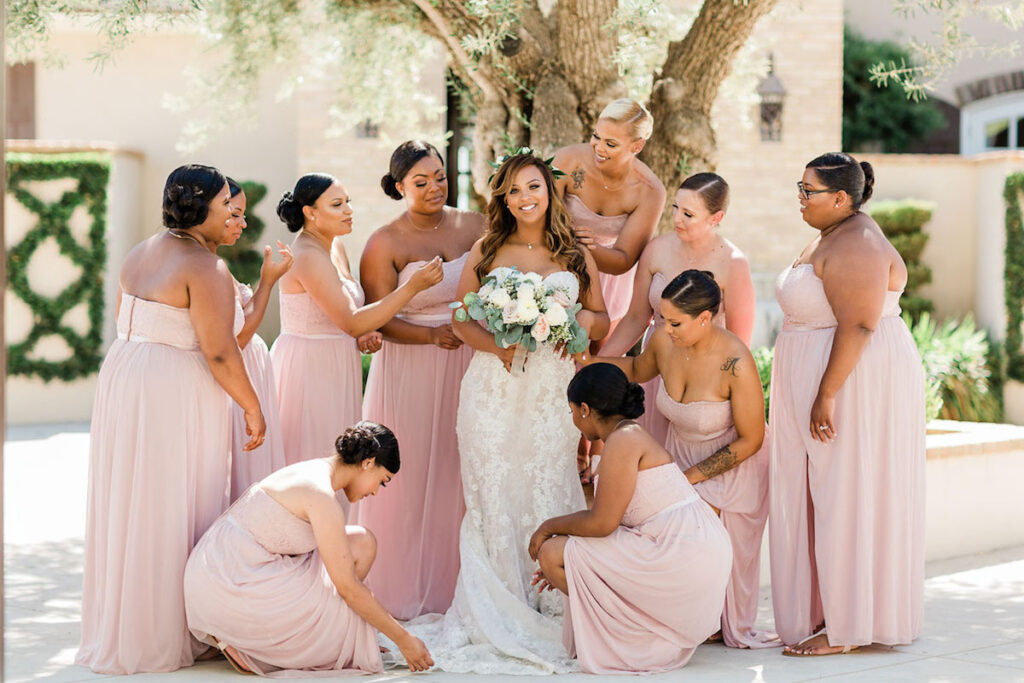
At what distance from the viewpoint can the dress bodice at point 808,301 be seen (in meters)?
5.89

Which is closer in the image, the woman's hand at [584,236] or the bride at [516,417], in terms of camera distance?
the bride at [516,417]

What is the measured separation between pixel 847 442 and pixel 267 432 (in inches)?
105

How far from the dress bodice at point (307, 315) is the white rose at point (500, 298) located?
97 centimetres

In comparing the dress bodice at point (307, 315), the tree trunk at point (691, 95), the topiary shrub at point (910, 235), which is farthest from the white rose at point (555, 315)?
the topiary shrub at point (910, 235)

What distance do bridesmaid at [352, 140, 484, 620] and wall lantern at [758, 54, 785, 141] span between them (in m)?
9.96

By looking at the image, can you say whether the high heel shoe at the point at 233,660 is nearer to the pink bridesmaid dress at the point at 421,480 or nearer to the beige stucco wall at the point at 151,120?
the pink bridesmaid dress at the point at 421,480

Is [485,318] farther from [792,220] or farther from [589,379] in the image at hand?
Answer: [792,220]

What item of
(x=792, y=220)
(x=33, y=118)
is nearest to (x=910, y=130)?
(x=792, y=220)

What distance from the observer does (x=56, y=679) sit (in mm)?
5320

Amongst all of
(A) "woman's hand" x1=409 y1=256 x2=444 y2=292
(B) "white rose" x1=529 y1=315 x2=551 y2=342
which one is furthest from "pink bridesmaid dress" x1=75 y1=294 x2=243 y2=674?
(B) "white rose" x1=529 y1=315 x2=551 y2=342

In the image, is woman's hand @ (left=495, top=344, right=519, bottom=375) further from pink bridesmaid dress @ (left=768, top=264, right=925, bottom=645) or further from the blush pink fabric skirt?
pink bridesmaid dress @ (left=768, top=264, right=925, bottom=645)

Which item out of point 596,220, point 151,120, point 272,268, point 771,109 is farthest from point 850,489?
point 151,120

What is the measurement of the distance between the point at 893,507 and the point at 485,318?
6.66ft

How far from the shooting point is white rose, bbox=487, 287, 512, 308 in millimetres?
5688
